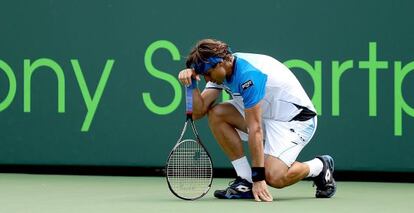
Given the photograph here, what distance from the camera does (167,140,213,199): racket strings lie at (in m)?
5.97

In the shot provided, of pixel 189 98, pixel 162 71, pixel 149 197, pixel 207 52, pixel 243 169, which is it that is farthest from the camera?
pixel 162 71

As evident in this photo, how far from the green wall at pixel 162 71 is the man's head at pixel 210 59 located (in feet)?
5.47

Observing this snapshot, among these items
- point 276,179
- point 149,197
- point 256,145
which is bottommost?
point 149,197

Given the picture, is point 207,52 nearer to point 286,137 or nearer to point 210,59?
point 210,59

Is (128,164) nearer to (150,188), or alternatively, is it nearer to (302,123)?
(150,188)

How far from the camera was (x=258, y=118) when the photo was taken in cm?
586

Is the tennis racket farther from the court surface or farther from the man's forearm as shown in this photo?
the man's forearm

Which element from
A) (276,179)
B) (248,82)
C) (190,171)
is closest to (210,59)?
(248,82)

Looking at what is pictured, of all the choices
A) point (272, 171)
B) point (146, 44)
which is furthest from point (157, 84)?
point (272, 171)

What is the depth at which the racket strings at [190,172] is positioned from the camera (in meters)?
5.97

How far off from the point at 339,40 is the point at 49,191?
222 cm

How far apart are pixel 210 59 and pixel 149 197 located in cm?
101

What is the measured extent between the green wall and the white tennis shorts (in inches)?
48.6

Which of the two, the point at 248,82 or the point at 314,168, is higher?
the point at 248,82
